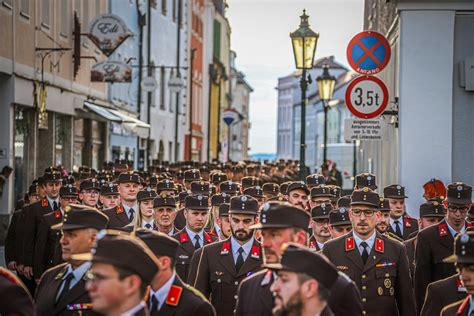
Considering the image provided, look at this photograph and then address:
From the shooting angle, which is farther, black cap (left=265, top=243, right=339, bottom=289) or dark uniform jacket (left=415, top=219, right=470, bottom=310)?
dark uniform jacket (left=415, top=219, right=470, bottom=310)

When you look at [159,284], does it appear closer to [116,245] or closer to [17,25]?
[116,245]

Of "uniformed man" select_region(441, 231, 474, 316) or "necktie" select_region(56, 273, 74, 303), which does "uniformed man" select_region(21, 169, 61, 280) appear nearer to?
"necktie" select_region(56, 273, 74, 303)

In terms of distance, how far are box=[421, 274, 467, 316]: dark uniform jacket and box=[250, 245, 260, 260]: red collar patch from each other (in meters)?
2.01

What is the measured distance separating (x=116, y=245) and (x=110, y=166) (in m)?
23.9

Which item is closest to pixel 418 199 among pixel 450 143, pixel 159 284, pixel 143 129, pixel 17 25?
pixel 450 143

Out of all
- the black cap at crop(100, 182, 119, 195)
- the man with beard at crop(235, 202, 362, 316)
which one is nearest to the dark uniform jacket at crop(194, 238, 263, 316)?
the man with beard at crop(235, 202, 362, 316)

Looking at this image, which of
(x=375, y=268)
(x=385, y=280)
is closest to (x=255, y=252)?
(x=375, y=268)

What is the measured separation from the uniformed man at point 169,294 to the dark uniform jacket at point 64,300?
979mm

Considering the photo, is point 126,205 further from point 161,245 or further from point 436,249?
point 161,245

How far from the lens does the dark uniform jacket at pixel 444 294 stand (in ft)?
31.2

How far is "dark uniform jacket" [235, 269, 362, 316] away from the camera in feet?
26.6

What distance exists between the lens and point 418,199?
21297 mm

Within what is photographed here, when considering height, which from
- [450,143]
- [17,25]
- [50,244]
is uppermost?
[17,25]

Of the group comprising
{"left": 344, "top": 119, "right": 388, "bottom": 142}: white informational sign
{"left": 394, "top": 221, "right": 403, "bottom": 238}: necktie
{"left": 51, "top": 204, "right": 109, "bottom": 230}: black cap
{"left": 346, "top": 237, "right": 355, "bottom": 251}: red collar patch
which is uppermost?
{"left": 344, "top": 119, "right": 388, "bottom": 142}: white informational sign
